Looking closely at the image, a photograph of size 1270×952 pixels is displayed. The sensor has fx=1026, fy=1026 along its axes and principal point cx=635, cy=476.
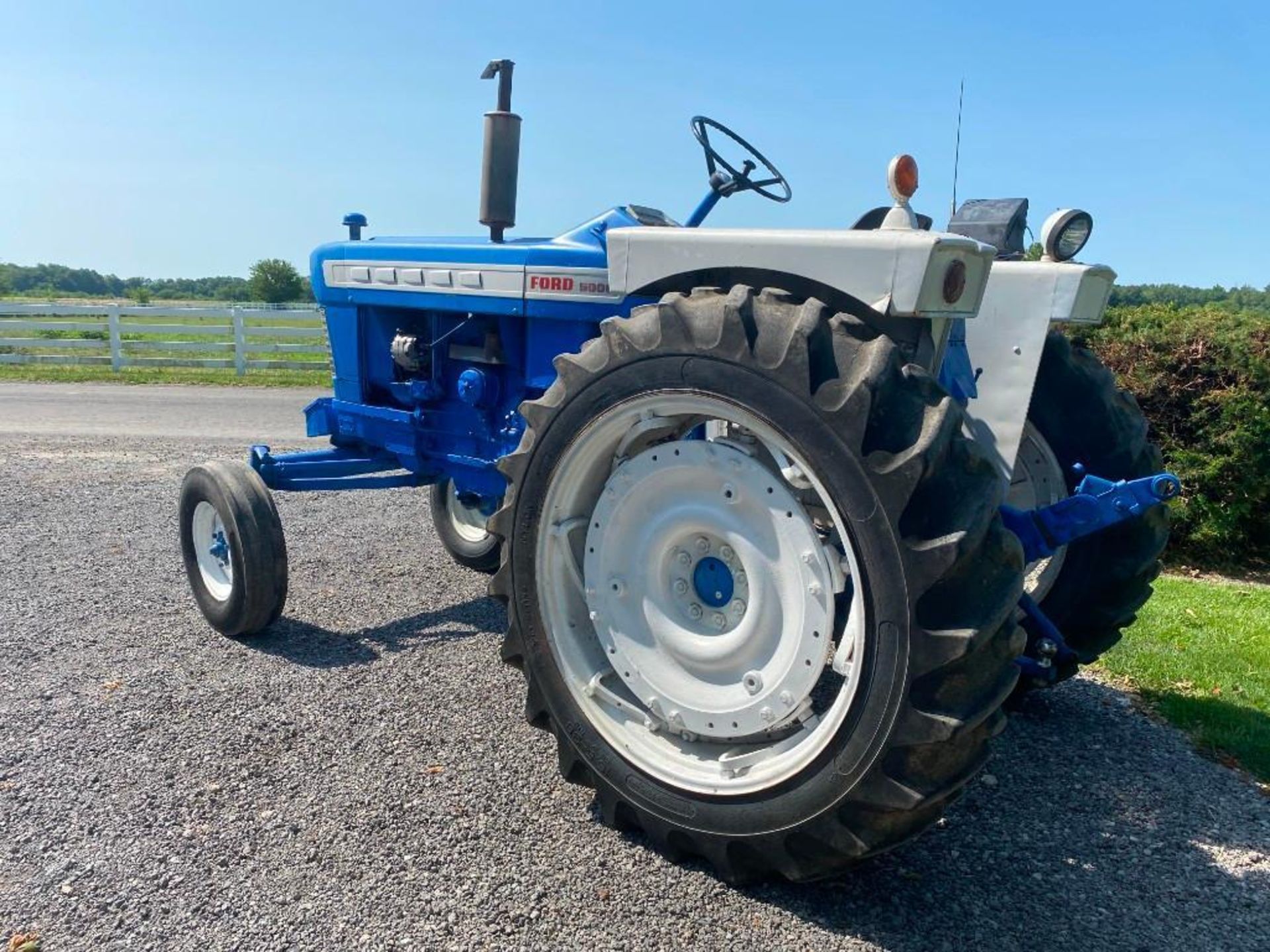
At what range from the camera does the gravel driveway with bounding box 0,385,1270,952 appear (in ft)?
8.11

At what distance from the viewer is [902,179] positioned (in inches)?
108

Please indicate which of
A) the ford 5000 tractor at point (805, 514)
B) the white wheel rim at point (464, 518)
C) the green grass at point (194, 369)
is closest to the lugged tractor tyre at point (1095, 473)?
the ford 5000 tractor at point (805, 514)

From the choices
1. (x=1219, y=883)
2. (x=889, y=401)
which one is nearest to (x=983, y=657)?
(x=889, y=401)

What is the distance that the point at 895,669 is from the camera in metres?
2.23

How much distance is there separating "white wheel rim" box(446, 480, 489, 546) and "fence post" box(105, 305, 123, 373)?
47.5 ft

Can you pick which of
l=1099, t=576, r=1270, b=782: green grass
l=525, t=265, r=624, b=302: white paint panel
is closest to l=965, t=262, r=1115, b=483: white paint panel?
l=525, t=265, r=624, b=302: white paint panel

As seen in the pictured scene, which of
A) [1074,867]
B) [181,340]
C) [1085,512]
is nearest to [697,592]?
[1085,512]

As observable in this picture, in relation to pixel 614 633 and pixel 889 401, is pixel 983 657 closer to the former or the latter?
pixel 889 401

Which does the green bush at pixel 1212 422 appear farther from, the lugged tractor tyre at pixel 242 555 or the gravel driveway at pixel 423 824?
the lugged tractor tyre at pixel 242 555

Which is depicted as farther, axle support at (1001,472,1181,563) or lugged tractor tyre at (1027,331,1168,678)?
lugged tractor tyre at (1027,331,1168,678)

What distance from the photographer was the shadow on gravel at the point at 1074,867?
2.50 m

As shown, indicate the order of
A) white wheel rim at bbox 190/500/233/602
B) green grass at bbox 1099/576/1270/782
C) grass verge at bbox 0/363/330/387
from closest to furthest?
1. green grass at bbox 1099/576/1270/782
2. white wheel rim at bbox 190/500/233/602
3. grass verge at bbox 0/363/330/387

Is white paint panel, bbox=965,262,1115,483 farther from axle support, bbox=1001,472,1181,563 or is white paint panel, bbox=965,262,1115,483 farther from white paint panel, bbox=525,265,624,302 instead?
white paint panel, bbox=525,265,624,302

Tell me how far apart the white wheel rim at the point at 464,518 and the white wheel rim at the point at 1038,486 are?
9.21 ft
